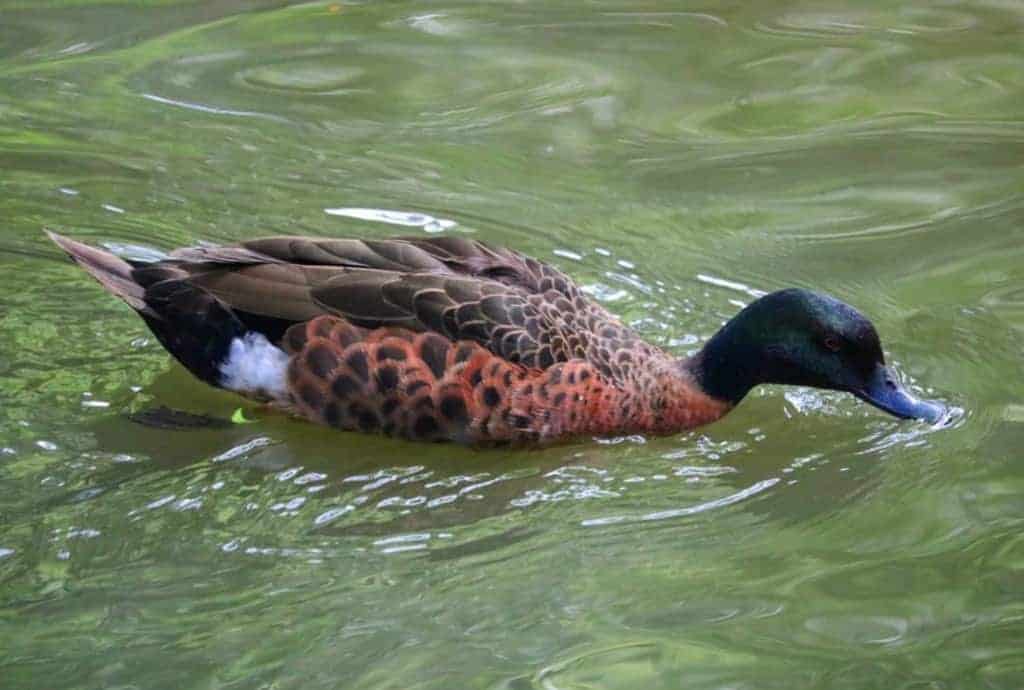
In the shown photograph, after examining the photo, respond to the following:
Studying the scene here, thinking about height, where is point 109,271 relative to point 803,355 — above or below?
above

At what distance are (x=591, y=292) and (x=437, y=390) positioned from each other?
1514 mm

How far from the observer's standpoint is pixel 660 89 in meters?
10.3

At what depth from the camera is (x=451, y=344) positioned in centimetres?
694

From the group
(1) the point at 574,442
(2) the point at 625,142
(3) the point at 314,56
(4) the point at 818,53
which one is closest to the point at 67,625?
(1) the point at 574,442

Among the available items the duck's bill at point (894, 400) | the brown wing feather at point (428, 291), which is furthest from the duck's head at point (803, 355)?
the brown wing feather at point (428, 291)

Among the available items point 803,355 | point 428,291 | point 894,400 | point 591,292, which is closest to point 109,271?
point 428,291

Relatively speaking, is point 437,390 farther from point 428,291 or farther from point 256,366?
point 256,366

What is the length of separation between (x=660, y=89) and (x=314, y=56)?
77.7 inches

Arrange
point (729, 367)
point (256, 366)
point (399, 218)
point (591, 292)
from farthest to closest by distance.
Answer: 1. point (399, 218)
2. point (591, 292)
3. point (729, 367)
4. point (256, 366)

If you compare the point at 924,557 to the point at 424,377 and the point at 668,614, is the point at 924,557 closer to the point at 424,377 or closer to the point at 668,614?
the point at 668,614

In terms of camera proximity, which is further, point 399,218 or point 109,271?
point 399,218

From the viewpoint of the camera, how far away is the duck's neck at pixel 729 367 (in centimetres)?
731

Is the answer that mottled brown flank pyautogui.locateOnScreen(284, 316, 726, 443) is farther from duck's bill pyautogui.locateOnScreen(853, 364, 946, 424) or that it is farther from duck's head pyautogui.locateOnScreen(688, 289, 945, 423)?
duck's bill pyautogui.locateOnScreen(853, 364, 946, 424)

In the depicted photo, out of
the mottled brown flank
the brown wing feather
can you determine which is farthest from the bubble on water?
the mottled brown flank
